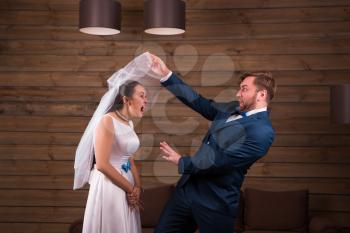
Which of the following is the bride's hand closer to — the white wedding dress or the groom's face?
the white wedding dress

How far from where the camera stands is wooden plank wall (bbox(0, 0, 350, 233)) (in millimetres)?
4855

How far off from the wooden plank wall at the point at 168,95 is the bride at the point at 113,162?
1.72 metres

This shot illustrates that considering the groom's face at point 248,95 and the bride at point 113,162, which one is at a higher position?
the groom's face at point 248,95

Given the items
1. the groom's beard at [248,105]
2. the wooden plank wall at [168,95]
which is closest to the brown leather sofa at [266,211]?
the wooden plank wall at [168,95]

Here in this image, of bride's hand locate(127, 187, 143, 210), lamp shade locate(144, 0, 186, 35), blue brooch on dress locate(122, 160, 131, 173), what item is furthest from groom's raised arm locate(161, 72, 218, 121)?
lamp shade locate(144, 0, 186, 35)

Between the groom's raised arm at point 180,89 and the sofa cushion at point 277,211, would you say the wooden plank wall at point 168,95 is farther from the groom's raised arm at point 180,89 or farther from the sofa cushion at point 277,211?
the groom's raised arm at point 180,89

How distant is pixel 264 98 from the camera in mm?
3018

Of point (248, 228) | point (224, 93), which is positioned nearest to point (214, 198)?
point (248, 228)

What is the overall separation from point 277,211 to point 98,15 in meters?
2.30

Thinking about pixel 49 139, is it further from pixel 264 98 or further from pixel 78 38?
pixel 264 98

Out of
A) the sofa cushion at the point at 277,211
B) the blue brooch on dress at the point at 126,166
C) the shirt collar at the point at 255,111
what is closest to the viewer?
the shirt collar at the point at 255,111

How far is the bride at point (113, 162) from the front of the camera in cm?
305

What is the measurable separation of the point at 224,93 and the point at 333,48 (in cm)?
114

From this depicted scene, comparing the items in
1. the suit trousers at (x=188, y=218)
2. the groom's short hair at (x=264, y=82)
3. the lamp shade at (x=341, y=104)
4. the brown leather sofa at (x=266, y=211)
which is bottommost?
the brown leather sofa at (x=266, y=211)
